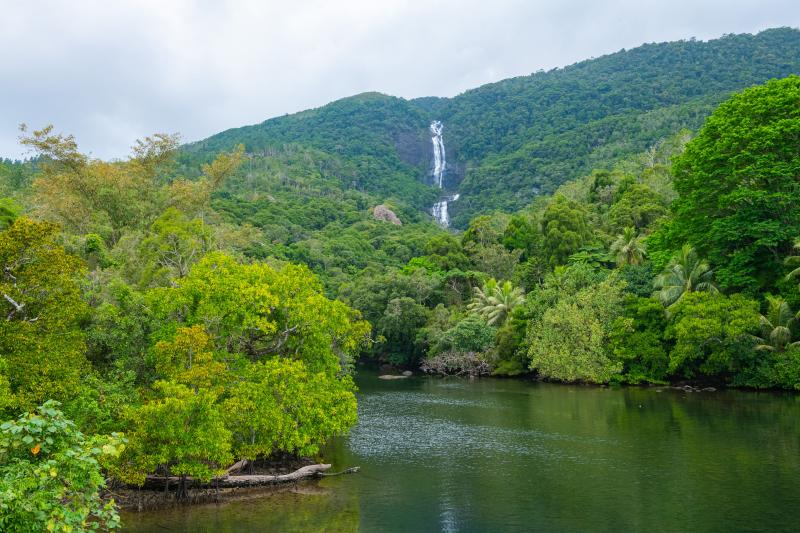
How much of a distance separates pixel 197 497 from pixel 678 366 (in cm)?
3578

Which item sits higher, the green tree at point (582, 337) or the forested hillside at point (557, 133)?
the forested hillside at point (557, 133)

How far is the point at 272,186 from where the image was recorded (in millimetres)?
128000

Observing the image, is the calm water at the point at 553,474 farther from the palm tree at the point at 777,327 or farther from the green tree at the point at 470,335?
the green tree at the point at 470,335

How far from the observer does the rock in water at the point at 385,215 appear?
121 m

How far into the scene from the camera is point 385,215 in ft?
402

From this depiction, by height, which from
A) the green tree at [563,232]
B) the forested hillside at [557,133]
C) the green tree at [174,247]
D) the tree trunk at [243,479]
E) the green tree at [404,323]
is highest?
the forested hillside at [557,133]

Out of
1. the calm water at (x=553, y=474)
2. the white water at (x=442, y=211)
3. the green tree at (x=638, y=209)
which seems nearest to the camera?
the calm water at (x=553, y=474)

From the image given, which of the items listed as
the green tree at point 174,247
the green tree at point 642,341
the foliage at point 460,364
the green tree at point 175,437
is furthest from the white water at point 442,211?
the green tree at point 175,437

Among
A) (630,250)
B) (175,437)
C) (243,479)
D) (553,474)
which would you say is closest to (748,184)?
(630,250)

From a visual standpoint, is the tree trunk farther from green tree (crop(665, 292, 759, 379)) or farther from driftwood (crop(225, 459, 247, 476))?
green tree (crop(665, 292, 759, 379))

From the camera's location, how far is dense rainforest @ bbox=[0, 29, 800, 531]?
1883 centimetres

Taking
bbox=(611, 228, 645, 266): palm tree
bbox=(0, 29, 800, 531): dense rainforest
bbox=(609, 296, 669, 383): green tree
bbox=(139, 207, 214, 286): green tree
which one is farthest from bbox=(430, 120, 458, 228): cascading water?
bbox=(139, 207, 214, 286): green tree

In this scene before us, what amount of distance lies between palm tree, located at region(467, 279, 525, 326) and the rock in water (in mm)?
58072

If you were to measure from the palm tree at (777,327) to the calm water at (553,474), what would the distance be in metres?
3.47
